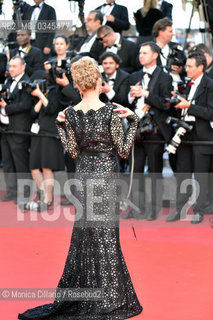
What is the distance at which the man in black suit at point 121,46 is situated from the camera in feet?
22.6

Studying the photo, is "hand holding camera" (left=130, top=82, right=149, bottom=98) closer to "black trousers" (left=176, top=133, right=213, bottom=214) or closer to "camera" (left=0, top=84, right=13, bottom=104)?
"black trousers" (left=176, top=133, right=213, bottom=214)

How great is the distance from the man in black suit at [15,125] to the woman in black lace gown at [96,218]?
325 cm

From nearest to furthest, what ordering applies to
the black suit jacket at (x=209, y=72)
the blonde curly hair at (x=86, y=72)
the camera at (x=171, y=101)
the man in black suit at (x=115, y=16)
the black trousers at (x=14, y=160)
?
the blonde curly hair at (x=86, y=72)
the camera at (x=171, y=101)
the black suit jacket at (x=209, y=72)
the black trousers at (x=14, y=160)
the man in black suit at (x=115, y=16)

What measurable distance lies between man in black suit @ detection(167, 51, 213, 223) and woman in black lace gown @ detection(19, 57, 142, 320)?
7.70 feet

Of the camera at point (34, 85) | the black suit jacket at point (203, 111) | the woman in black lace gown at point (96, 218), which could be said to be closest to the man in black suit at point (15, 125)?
the camera at point (34, 85)

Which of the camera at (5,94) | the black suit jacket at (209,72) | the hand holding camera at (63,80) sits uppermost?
the black suit jacket at (209,72)

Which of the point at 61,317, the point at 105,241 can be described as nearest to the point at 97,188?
the point at 105,241

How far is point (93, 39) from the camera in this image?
7270 millimetres

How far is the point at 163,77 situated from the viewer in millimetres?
6203

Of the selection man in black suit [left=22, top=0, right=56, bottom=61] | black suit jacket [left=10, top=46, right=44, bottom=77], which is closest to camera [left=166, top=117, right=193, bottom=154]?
black suit jacket [left=10, top=46, right=44, bottom=77]

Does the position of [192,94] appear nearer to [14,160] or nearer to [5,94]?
[5,94]

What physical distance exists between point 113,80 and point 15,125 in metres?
1.45

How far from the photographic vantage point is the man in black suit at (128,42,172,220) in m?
6.09

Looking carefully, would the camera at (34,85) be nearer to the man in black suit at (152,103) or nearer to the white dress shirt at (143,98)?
the man in black suit at (152,103)
